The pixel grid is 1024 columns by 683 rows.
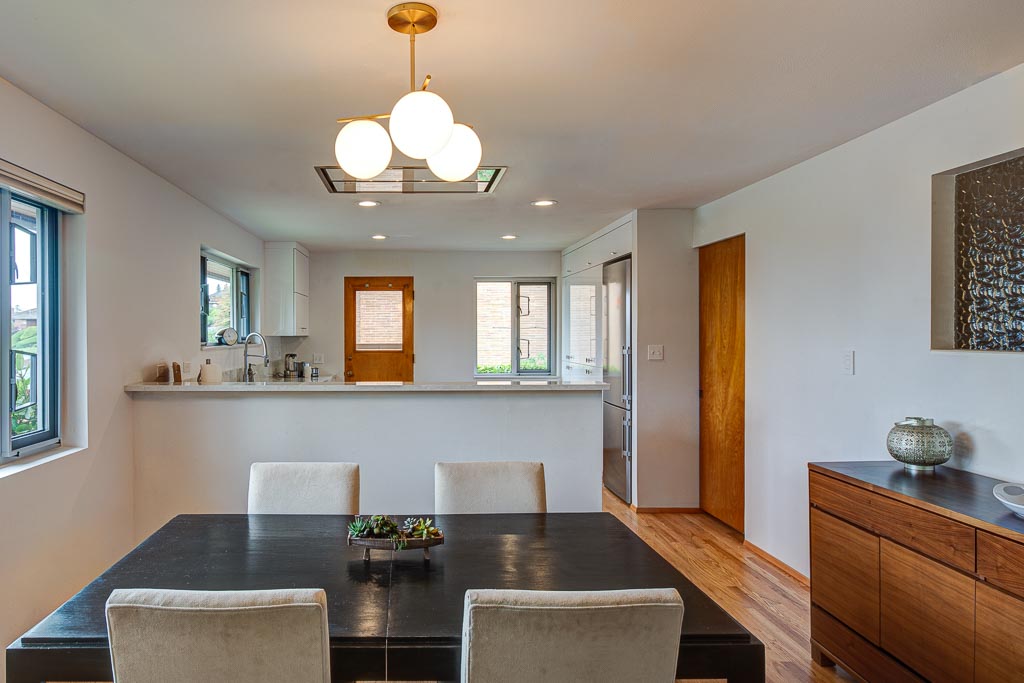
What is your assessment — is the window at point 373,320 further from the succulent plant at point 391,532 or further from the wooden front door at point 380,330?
the succulent plant at point 391,532

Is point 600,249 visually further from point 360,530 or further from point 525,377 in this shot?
point 360,530

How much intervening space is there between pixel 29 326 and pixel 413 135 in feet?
6.83

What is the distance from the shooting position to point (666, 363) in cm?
469

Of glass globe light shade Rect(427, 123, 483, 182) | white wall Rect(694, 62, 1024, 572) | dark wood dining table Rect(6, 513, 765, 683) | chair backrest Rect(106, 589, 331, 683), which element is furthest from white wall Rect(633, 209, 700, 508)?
chair backrest Rect(106, 589, 331, 683)

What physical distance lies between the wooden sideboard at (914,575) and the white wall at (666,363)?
6.96 feet

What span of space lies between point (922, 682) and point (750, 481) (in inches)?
78.5

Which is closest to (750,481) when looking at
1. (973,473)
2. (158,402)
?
(973,473)

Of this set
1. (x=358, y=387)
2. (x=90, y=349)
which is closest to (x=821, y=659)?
(x=358, y=387)

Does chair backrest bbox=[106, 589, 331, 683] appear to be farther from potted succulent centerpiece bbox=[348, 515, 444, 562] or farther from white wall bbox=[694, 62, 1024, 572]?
white wall bbox=[694, 62, 1024, 572]

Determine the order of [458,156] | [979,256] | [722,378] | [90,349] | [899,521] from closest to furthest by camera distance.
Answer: [458,156] < [899,521] < [979,256] < [90,349] < [722,378]

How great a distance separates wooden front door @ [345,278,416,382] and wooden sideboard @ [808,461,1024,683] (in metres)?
5.13

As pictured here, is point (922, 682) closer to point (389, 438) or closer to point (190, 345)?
point (389, 438)

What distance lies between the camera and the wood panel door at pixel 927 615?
1.85m

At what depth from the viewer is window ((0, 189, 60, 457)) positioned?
2400 millimetres
